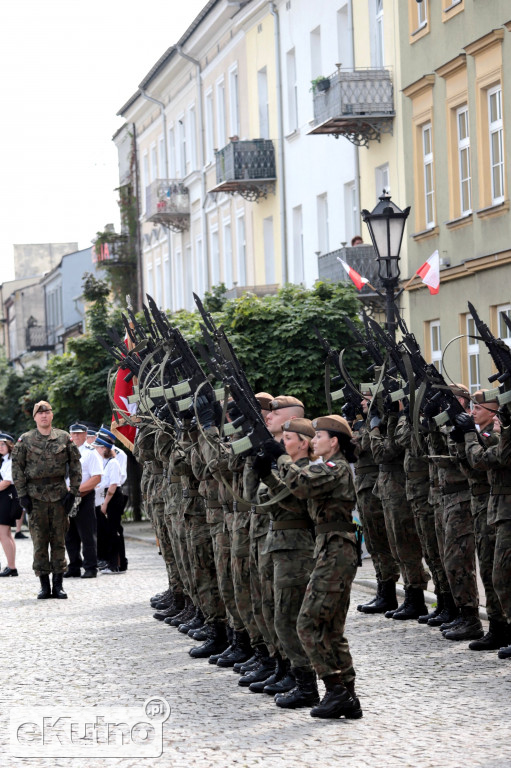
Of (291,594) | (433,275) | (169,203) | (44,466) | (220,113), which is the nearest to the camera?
(291,594)

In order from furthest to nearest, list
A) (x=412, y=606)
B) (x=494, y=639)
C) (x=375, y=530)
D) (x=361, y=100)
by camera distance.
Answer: (x=361, y=100), (x=375, y=530), (x=412, y=606), (x=494, y=639)

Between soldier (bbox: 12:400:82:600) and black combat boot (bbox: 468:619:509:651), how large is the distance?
21.2 feet

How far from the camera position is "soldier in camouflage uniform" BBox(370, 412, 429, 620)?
1246 centimetres

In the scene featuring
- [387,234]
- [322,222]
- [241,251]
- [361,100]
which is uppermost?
[361,100]

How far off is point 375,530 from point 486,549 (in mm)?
2872

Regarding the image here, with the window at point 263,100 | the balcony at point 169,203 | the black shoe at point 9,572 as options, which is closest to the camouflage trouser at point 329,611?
the black shoe at point 9,572

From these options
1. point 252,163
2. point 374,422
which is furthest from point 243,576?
point 252,163

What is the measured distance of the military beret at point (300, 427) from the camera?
8508 millimetres

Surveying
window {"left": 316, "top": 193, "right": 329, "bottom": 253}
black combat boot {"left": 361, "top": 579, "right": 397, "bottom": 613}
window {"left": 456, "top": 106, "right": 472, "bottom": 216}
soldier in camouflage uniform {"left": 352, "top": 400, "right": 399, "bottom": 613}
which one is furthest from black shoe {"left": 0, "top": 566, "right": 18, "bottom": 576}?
window {"left": 316, "top": 193, "right": 329, "bottom": 253}

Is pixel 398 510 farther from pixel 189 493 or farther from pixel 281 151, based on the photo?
pixel 281 151

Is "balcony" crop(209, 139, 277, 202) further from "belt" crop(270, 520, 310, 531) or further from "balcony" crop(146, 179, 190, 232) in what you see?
"belt" crop(270, 520, 310, 531)

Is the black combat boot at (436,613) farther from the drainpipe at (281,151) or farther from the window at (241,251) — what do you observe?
the window at (241,251)

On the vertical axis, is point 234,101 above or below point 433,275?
above

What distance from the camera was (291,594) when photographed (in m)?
8.66
